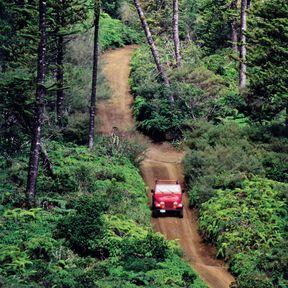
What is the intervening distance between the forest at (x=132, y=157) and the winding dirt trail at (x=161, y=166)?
514 millimetres

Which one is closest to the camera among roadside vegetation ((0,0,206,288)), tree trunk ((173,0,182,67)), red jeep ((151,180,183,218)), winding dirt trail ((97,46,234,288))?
roadside vegetation ((0,0,206,288))

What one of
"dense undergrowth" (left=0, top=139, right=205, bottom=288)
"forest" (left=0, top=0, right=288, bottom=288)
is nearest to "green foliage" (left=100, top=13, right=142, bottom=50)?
"forest" (left=0, top=0, right=288, bottom=288)

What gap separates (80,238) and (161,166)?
15.5 m

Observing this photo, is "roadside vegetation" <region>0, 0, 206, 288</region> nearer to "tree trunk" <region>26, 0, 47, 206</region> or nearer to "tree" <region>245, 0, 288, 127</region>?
"tree trunk" <region>26, 0, 47, 206</region>

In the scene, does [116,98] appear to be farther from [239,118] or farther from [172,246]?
[172,246]

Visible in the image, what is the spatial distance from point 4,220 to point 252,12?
2055 centimetres

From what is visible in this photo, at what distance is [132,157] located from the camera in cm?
Answer: 3584

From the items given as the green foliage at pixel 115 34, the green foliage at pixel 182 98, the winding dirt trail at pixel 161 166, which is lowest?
the winding dirt trail at pixel 161 166

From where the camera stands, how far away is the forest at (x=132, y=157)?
73.6 ft

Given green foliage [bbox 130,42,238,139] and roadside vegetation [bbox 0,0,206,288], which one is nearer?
roadside vegetation [bbox 0,0,206,288]

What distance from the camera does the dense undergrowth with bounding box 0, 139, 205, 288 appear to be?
808 inches

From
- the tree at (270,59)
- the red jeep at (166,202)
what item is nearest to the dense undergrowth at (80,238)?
the red jeep at (166,202)

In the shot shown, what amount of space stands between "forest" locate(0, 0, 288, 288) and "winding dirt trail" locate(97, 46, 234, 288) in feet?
1.69

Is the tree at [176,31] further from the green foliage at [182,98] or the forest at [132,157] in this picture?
the green foliage at [182,98]
